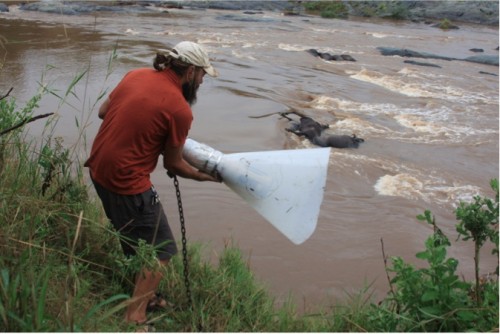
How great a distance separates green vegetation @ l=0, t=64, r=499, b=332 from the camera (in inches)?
80.9

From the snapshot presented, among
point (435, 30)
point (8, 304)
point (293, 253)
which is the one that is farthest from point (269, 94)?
point (435, 30)

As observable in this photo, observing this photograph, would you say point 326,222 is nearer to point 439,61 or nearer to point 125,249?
point 125,249

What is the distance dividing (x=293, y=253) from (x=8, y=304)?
2635 millimetres

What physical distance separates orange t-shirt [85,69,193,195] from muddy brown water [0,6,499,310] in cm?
81

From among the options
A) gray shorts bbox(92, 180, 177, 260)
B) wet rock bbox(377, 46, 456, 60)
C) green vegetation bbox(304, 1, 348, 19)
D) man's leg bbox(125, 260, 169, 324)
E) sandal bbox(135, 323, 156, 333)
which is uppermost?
green vegetation bbox(304, 1, 348, 19)

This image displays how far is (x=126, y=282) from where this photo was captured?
9.29 ft

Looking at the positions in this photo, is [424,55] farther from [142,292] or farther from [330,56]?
[142,292]

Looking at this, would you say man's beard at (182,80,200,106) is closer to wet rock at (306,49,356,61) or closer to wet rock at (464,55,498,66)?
wet rock at (306,49,356,61)

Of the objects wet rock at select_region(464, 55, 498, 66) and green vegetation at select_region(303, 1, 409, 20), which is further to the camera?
green vegetation at select_region(303, 1, 409, 20)

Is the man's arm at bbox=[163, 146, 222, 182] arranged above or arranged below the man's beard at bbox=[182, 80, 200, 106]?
below

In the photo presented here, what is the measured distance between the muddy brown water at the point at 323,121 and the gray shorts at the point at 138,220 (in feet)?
3.32

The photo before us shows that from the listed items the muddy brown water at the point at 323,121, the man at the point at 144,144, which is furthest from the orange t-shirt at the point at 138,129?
the muddy brown water at the point at 323,121

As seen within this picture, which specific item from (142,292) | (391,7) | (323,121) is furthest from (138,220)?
(391,7)

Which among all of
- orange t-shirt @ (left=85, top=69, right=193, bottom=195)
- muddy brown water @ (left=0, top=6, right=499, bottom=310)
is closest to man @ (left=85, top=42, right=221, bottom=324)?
orange t-shirt @ (left=85, top=69, right=193, bottom=195)
